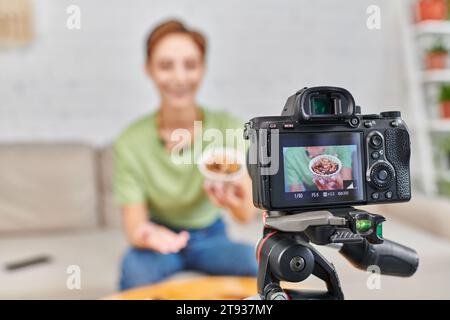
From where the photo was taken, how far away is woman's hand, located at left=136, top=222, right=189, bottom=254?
1.12m

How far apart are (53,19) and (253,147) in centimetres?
160

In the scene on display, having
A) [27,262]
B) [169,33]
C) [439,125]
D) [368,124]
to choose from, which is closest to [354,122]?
[368,124]

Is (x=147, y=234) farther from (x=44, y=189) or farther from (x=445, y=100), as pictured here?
(x=445, y=100)

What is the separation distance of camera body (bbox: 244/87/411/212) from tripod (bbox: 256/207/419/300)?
17 millimetres

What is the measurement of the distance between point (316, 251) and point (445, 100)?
1.53 meters

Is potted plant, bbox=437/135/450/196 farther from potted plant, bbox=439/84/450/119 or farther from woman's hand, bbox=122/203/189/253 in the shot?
woman's hand, bbox=122/203/189/253

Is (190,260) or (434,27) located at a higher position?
(434,27)

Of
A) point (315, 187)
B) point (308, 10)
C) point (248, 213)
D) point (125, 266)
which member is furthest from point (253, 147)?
point (125, 266)

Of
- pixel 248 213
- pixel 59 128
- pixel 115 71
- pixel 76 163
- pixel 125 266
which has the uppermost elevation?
pixel 115 71

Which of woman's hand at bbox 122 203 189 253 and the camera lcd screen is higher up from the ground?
the camera lcd screen

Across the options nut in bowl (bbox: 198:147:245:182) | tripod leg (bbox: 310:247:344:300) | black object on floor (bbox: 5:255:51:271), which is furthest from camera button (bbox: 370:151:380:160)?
black object on floor (bbox: 5:255:51:271)

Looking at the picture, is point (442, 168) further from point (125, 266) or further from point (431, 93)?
point (125, 266)

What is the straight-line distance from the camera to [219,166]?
0.94 m

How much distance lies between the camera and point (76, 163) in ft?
5.58
